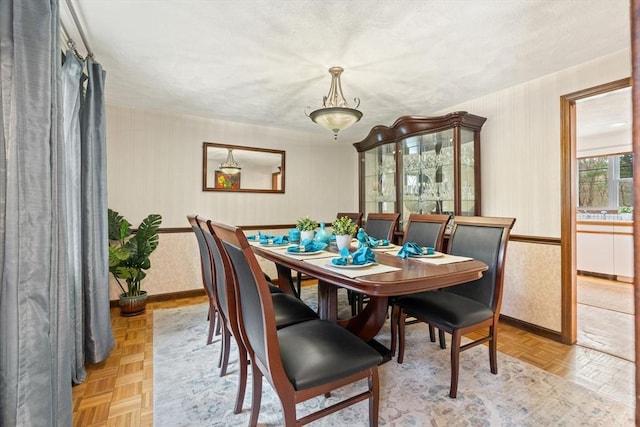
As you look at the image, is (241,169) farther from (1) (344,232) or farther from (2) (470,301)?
(2) (470,301)

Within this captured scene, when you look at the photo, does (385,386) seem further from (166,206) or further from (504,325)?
(166,206)

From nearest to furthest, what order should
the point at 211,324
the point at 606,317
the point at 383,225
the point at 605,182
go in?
the point at 211,324, the point at 606,317, the point at 383,225, the point at 605,182

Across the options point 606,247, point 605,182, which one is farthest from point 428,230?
point 605,182

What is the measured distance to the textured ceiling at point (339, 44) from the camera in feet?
5.94

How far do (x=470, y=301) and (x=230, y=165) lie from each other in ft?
10.5

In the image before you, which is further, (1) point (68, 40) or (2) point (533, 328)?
(2) point (533, 328)

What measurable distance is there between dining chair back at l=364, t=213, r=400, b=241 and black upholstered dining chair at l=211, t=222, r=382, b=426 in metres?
1.69

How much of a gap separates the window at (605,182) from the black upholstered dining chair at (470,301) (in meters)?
3.99

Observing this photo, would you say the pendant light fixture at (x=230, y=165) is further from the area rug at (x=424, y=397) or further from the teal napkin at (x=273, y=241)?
the area rug at (x=424, y=397)

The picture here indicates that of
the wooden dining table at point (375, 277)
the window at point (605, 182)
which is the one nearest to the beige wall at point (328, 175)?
the wooden dining table at point (375, 277)

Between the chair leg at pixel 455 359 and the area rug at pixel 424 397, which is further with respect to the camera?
the chair leg at pixel 455 359

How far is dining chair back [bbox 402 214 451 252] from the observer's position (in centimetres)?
248

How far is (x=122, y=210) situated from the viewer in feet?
11.4

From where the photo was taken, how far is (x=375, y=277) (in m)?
1.39
